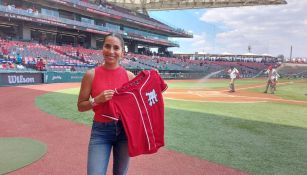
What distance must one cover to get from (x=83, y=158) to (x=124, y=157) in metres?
2.78

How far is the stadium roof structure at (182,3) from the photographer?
57.0m

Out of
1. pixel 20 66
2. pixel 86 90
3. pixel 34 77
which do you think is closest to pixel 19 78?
pixel 34 77

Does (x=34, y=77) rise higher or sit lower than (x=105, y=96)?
lower

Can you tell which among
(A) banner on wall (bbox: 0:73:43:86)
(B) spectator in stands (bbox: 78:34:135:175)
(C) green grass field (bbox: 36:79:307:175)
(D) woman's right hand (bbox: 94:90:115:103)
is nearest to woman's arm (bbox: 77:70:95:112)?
(B) spectator in stands (bbox: 78:34:135:175)

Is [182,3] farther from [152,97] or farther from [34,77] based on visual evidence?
[152,97]

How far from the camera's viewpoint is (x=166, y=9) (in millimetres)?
62938

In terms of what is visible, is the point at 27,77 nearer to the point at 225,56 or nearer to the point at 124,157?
the point at 124,157

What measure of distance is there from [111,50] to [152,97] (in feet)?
1.99

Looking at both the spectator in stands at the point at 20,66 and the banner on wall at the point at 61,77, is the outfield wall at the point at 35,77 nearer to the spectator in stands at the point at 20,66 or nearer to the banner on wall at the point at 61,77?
the banner on wall at the point at 61,77

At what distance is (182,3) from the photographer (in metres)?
59.9

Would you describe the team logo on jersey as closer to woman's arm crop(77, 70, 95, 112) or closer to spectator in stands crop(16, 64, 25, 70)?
woman's arm crop(77, 70, 95, 112)

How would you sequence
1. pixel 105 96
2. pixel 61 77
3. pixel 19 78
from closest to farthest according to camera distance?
pixel 105 96, pixel 19 78, pixel 61 77

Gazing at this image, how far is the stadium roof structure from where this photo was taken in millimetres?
57031

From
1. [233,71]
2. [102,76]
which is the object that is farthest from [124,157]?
[233,71]
